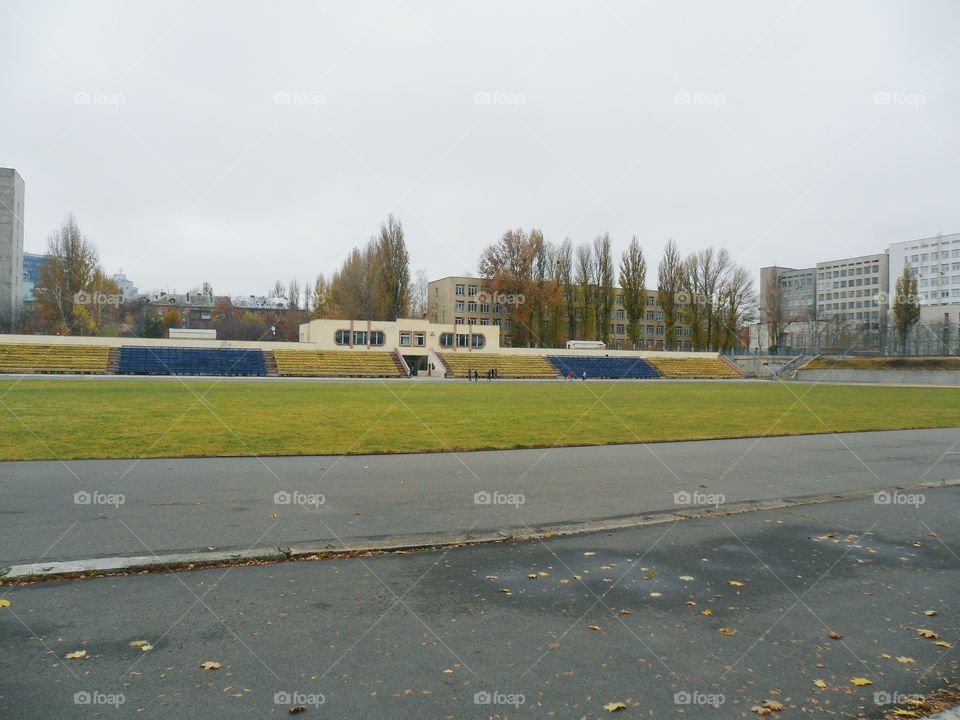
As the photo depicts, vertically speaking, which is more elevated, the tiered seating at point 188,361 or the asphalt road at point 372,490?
the tiered seating at point 188,361

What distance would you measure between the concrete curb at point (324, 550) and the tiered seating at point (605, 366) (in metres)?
63.0

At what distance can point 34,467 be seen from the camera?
38.4ft

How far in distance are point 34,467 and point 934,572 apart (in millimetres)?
13592

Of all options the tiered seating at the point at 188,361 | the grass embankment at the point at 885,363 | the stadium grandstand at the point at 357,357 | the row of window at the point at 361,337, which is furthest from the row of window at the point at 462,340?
the grass embankment at the point at 885,363

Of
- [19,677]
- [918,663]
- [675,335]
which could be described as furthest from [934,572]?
[675,335]

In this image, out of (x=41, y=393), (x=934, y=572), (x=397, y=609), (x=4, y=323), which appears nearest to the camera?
(x=397, y=609)

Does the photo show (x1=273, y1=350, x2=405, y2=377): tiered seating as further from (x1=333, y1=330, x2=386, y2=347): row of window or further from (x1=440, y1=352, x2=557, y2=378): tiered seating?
(x1=440, y1=352, x2=557, y2=378): tiered seating

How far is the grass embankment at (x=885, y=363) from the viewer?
63.9 meters

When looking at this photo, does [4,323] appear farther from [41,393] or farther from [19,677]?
[19,677]

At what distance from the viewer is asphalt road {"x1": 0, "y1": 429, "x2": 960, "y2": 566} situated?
767 cm

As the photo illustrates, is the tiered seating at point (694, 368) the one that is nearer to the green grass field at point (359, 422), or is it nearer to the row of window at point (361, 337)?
the row of window at point (361, 337)

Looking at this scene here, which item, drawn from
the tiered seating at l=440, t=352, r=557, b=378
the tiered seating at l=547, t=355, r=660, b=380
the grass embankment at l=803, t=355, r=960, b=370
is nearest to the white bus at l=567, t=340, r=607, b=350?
the tiered seating at l=547, t=355, r=660, b=380

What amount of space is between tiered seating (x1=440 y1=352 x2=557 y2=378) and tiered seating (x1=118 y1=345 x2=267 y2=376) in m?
19.7

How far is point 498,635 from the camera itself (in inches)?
199
